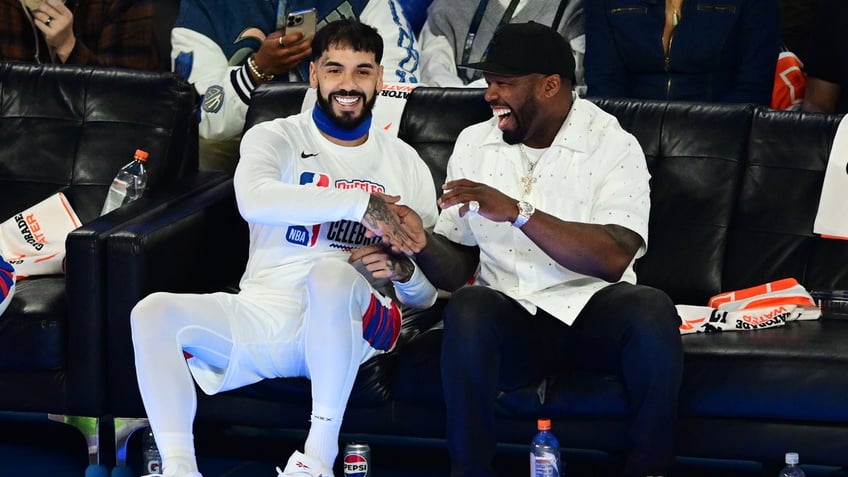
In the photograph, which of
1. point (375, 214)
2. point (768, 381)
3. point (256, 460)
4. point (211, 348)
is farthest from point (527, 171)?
point (256, 460)

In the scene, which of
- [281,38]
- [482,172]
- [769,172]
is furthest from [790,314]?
[281,38]

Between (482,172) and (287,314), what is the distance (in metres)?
0.66

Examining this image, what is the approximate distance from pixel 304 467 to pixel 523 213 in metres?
0.81

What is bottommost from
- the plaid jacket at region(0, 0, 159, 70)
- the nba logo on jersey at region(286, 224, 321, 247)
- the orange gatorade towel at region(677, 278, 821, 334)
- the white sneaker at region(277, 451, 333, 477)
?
the white sneaker at region(277, 451, 333, 477)

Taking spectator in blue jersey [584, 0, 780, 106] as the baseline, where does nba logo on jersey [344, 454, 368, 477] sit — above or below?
below

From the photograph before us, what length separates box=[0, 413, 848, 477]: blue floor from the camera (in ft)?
12.7

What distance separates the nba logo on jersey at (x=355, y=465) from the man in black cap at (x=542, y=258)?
10.4 inches

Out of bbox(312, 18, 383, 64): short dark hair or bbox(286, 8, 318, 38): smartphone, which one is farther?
bbox(286, 8, 318, 38): smartphone

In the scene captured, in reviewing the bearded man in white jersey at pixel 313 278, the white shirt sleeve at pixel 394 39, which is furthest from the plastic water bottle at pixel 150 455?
the white shirt sleeve at pixel 394 39

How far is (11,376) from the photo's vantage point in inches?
148

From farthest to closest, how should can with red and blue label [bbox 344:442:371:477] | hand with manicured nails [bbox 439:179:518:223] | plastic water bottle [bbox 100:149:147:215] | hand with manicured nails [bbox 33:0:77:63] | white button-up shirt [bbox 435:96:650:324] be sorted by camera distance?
1. hand with manicured nails [bbox 33:0:77:63]
2. plastic water bottle [bbox 100:149:147:215]
3. white button-up shirt [bbox 435:96:650:324]
4. can with red and blue label [bbox 344:442:371:477]
5. hand with manicured nails [bbox 439:179:518:223]

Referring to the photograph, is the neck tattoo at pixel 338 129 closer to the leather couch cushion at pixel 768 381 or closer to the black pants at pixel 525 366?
the black pants at pixel 525 366

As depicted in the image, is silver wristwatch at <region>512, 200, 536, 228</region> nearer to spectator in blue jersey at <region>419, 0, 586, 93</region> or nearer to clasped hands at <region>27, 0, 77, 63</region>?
spectator in blue jersey at <region>419, 0, 586, 93</region>

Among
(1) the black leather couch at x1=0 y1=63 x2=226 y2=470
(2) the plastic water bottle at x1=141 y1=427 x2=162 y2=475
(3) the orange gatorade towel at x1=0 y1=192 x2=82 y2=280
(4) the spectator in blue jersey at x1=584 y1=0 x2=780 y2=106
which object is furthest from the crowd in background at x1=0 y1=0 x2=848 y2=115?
(2) the plastic water bottle at x1=141 y1=427 x2=162 y2=475
